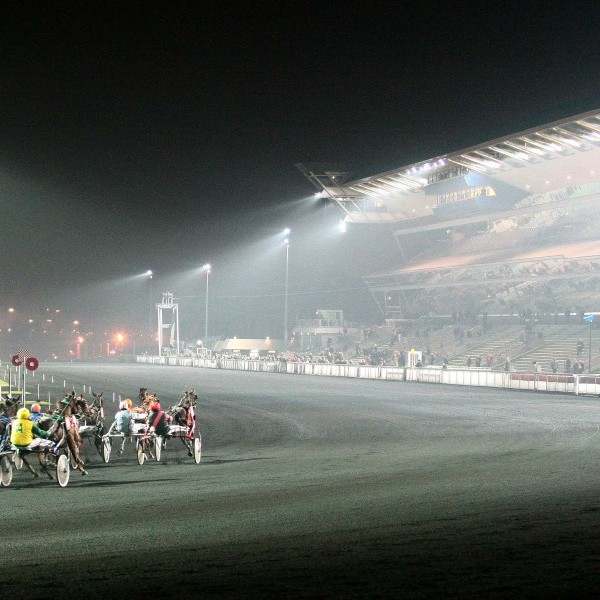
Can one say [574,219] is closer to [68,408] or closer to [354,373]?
[354,373]

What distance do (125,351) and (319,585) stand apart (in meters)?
134

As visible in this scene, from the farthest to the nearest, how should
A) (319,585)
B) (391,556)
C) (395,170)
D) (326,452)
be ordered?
(395,170), (326,452), (391,556), (319,585)

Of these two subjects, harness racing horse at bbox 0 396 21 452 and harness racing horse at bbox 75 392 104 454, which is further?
harness racing horse at bbox 75 392 104 454

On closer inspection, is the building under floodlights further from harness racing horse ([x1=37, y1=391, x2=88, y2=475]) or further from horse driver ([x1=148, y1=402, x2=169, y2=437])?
harness racing horse ([x1=37, y1=391, x2=88, y2=475])

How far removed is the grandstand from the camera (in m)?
50.4

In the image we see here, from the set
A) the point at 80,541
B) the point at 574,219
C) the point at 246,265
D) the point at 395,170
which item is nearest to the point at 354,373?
the point at 395,170

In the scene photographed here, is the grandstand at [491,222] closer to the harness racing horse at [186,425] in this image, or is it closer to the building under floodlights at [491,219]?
the building under floodlights at [491,219]

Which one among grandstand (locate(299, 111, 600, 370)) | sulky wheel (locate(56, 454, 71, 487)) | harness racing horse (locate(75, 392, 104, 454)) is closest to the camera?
sulky wheel (locate(56, 454, 71, 487))

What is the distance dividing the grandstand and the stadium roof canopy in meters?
0.07

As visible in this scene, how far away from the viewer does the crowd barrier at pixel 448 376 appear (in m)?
41.6

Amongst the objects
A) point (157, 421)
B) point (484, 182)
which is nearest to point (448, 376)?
point (484, 182)

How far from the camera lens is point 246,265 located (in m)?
114

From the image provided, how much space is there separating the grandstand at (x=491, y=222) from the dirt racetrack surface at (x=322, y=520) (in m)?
26.0

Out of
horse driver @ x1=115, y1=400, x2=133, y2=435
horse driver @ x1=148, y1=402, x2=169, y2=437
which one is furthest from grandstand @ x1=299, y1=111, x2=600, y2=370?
horse driver @ x1=115, y1=400, x2=133, y2=435
